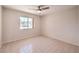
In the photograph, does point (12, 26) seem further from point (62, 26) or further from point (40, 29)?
point (62, 26)

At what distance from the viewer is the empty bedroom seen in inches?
104

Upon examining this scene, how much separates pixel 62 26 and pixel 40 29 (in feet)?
3.44

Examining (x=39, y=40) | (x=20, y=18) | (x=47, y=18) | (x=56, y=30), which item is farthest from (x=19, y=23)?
(x=56, y=30)

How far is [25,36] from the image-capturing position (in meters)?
3.39

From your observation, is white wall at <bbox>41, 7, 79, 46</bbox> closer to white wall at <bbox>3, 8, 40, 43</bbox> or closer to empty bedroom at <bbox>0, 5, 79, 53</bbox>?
empty bedroom at <bbox>0, 5, 79, 53</bbox>

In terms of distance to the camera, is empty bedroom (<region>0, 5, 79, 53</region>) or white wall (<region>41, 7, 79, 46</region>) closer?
empty bedroom (<region>0, 5, 79, 53</region>)

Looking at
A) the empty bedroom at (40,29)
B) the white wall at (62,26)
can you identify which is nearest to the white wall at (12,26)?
the empty bedroom at (40,29)

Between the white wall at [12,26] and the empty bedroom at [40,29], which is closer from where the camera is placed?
the empty bedroom at [40,29]

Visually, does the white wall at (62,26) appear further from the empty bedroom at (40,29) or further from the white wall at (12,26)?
the white wall at (12,26)

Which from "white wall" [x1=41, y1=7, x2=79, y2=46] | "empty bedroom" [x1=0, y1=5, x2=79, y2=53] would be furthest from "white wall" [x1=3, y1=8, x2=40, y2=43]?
"white wall" [x1=41, y1=7, x2=79, y2=46]

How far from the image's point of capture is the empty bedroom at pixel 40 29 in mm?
2629

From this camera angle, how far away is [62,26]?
3340 mm
